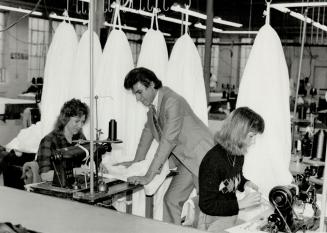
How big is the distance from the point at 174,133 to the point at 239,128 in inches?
32.2

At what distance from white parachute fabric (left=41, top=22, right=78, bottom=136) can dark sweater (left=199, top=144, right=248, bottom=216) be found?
193 centimetres

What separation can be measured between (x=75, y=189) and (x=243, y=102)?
1180 mm

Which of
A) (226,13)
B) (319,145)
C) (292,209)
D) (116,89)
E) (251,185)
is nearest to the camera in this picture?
(292,209)

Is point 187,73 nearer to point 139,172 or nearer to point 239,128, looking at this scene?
point 139,172

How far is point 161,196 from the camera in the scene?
11.4 ft

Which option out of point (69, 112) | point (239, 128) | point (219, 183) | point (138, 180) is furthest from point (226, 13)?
point (219, 183)

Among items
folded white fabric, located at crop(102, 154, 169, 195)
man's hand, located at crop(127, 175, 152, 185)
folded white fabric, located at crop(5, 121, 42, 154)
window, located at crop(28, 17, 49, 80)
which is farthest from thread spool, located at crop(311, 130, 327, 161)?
window, located at crop(28, 17, 49, 80)

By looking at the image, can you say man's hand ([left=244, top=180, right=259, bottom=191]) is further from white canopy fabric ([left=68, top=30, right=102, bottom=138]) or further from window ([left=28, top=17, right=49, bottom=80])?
window ([left=28, top=17, right=49, bottom=80])

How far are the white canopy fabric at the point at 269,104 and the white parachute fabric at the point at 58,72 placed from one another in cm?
184

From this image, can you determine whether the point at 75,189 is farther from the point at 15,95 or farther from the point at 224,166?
the point at 15,95

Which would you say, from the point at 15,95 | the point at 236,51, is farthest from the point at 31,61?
the point at 236,51

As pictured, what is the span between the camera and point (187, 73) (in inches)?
141

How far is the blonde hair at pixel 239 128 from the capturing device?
244 centimetres

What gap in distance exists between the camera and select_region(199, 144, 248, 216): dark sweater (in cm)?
238
